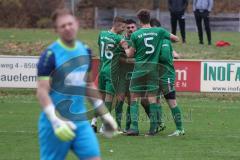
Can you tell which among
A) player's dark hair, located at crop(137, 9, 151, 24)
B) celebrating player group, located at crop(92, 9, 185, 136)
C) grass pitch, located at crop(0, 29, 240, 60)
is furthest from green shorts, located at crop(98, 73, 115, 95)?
grass pitch, located at crop(0, 29, 240, 60)

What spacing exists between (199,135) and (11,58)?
344 inches

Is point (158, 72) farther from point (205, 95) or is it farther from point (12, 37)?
point (12, 37)

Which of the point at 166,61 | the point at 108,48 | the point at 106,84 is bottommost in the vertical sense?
the point at 106,84

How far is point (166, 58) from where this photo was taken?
12922 mm

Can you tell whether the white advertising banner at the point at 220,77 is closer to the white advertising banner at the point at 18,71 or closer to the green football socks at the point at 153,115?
the white advertising banner at the point at 18,71

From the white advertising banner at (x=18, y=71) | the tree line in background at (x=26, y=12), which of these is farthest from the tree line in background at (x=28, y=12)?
the white advertising banner at (x=18, y=71)

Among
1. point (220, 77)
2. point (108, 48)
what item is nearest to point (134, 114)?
point (108, 48)

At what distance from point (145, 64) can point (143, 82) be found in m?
0.38

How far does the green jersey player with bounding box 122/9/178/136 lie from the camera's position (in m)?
12.7

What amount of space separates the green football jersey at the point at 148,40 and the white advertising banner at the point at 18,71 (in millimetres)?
8250

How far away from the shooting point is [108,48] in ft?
43.1

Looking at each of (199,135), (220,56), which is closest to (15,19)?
(220,56)

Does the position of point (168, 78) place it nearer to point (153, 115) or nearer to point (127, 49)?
point (153, 115)

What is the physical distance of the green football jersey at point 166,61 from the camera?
12938 millimetres
